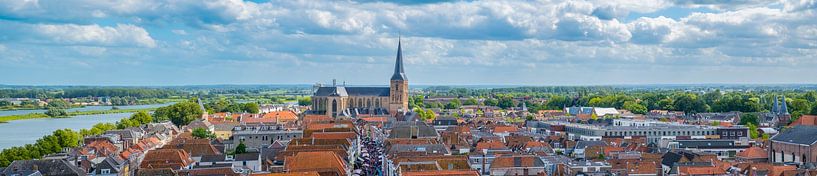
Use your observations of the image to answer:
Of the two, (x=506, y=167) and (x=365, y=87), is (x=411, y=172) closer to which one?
(x=506, y=167)

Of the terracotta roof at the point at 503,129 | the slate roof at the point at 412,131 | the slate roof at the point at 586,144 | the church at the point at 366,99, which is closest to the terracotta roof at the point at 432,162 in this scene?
the slate roof at the point at 586,144

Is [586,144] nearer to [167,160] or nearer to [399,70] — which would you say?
[167,160]

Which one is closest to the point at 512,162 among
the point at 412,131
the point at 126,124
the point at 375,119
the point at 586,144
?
the point at 586,144

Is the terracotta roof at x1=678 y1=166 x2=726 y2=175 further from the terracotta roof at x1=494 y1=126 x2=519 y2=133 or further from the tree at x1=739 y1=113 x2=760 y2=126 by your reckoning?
the tree at x1=739 y1=113 x2=760 y2=126

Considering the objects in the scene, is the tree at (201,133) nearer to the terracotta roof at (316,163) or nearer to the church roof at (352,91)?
the terracotta roof at (316,163)

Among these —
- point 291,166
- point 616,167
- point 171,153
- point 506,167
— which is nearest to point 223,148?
point 171,153
